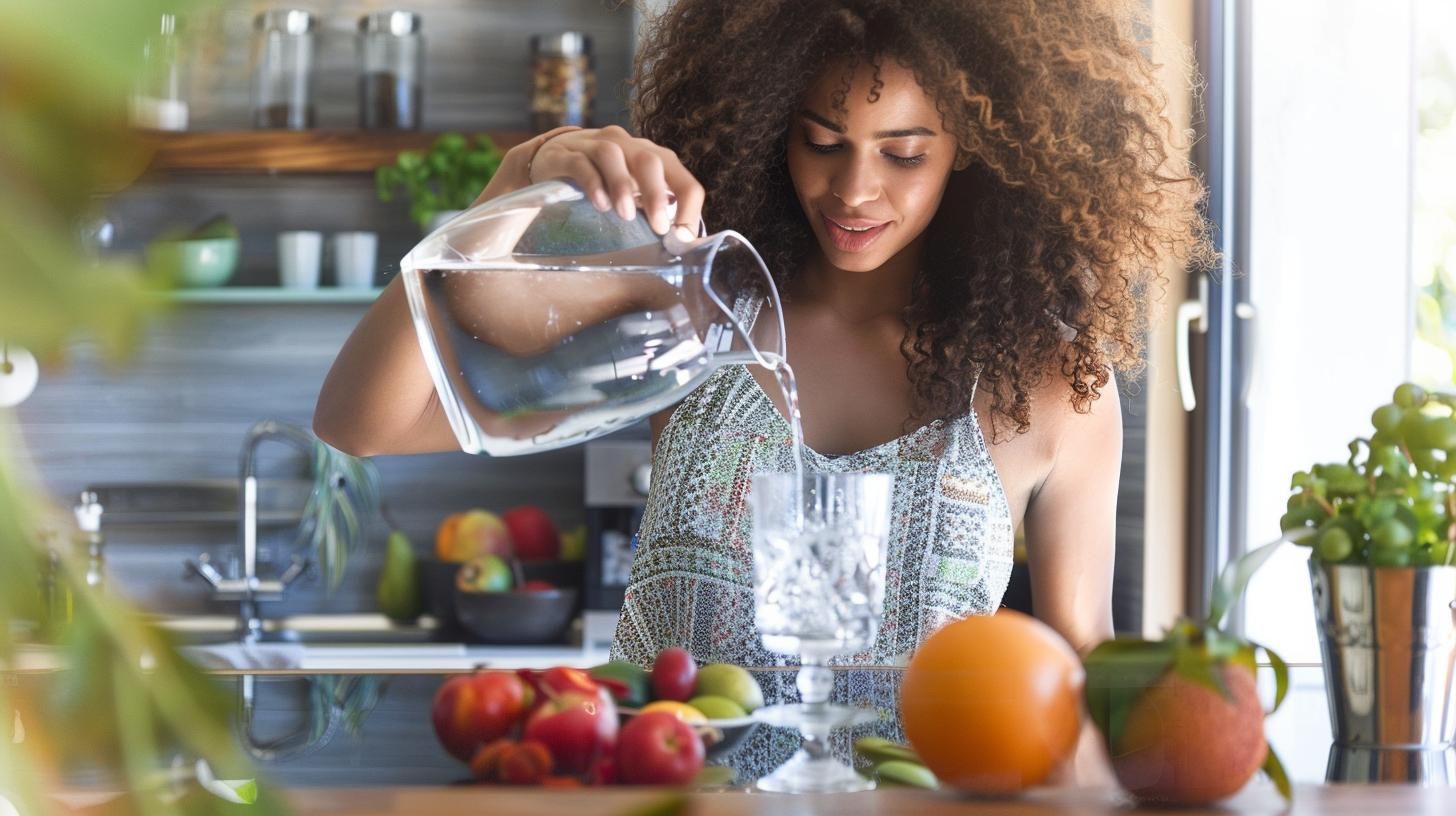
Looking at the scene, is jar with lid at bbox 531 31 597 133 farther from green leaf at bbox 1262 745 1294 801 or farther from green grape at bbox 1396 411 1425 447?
green leaf at bbox 1262 745 1294 801

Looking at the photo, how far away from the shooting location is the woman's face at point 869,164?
1.29 m

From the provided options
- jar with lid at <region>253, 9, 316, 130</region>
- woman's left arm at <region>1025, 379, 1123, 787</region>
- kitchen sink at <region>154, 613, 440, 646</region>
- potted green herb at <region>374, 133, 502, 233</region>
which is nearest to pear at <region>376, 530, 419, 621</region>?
kitchen sink at <region>154, 613, 440, 646</region>

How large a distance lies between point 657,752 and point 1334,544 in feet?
1.36

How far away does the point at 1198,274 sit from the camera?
8.30 ft

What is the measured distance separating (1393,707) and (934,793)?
0.34 m

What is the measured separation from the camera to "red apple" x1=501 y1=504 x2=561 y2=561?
3000mm

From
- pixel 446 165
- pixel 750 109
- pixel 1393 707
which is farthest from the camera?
pixel 446 165

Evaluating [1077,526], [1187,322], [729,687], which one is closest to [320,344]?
[1187,322]

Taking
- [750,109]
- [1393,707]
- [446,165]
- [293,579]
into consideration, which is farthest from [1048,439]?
[293,579]

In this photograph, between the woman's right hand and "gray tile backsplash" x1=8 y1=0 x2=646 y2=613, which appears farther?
"gray tile backsplash" x1=8 y1=0 x2=646 y2=613

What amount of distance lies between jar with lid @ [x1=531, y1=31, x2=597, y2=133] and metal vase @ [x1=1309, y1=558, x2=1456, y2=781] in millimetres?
2274

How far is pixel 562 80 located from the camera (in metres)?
2.97

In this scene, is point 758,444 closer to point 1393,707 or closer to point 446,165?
point 1393,707

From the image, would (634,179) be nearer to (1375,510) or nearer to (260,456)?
(1375,510)
